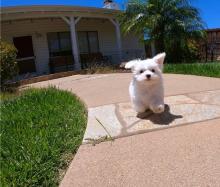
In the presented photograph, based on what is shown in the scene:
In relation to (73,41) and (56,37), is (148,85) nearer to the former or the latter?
(73,41)

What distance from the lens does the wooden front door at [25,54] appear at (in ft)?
54.4

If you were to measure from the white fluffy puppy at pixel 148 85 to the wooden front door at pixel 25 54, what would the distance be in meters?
12.5

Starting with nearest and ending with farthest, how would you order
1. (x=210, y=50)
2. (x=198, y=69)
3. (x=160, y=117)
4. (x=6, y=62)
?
(x=160, y=117)
(x=198, y=69)
(x=6, y=62)
(x=210, y=50)

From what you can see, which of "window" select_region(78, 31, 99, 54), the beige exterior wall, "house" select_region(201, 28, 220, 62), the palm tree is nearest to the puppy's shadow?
the palm tree

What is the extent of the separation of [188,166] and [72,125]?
211 cm

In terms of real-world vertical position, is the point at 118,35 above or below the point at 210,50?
above

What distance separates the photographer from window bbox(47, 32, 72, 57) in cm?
1769

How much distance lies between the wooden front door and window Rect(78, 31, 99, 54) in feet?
10.1

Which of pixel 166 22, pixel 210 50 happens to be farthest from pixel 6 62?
pixel 210 50

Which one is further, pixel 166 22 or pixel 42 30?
pixel 42 30

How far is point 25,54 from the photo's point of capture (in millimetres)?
16922

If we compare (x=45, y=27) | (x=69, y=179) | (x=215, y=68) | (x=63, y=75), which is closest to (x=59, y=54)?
(x=45, y=27)

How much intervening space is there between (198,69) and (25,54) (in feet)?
32.1

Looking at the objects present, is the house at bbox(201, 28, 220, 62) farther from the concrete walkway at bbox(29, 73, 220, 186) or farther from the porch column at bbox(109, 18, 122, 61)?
the concrete walkway at bbox(29, 73, 220, 186)
